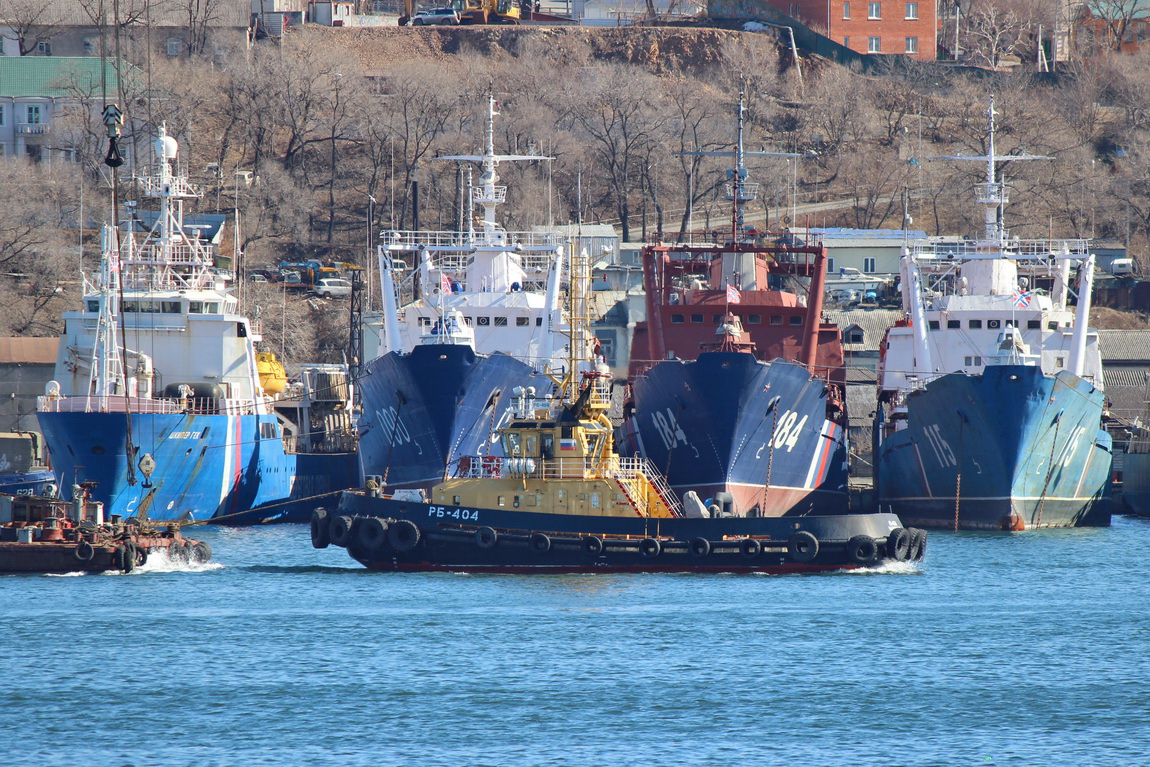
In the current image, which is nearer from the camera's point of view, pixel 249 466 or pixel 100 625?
pixel 100 625

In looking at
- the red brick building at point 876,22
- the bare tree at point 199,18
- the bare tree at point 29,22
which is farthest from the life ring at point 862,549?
the red brick building at point 876,22

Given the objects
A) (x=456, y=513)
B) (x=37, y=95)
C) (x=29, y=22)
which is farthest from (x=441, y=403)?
(x=29, y=22)

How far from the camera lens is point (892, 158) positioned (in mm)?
99750

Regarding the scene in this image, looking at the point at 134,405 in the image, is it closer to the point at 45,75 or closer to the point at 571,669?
the point at 571,669

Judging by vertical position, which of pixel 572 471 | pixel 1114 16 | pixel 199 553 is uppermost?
pixel 1114 16

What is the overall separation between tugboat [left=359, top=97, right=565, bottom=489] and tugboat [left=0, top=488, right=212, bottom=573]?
1024 cm

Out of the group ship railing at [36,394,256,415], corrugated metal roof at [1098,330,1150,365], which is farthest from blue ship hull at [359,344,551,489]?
corrugated metal roof at [1098,330,1150,365]

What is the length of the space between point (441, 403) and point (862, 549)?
13413 mm

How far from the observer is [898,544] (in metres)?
35.3

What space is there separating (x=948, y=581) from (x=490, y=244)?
22972 millimetres

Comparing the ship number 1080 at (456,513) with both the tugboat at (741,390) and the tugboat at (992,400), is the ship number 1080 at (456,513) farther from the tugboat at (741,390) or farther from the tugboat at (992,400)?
the tugboat at (992,400)

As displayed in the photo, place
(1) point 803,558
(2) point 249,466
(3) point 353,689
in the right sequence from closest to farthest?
(3) point 353,689 < (1) point 803,558 < (2) point 249,466

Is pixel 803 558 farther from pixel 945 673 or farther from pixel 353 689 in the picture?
→ pixel 353 689

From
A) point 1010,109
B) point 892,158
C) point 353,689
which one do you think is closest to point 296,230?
point 892,158
